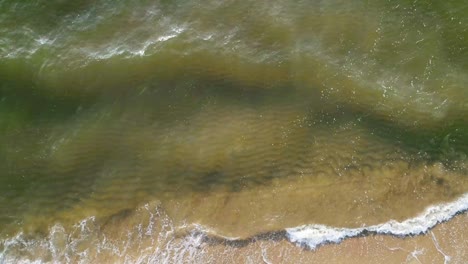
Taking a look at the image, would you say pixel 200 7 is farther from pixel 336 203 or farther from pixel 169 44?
pixel 336 203

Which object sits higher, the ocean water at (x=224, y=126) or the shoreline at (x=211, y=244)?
the ocean water at (x=224, y=126)

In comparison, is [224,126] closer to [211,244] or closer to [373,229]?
[211,244]

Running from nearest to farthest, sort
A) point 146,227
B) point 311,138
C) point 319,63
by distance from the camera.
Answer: point 146,227
point 311,138
point 319,63

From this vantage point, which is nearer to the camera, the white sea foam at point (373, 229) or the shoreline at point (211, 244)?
the shoreline at point (211, 244)

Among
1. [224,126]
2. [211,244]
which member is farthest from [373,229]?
[224,126]

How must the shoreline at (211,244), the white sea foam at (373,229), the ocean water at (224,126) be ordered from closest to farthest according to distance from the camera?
the shoreline at (211,244) < the white sea foam at (373,229) < the ocean water at (224,126)

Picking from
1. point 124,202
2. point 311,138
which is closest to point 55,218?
point 124,202
